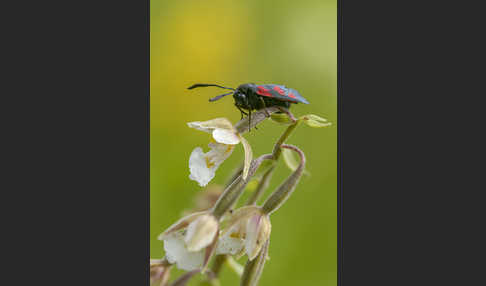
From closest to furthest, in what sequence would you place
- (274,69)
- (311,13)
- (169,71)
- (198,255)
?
(198,255), (311,13), (169,71), (274,69)

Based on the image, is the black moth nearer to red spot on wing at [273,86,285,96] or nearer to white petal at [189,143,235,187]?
red spot on wing at [273,86,285,96]

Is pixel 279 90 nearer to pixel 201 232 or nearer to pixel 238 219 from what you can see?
pixel 238 219

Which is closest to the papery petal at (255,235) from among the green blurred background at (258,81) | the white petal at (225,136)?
the white petal at (225,136)

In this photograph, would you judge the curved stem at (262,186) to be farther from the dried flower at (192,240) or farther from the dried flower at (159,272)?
the dried flower at (159,272)

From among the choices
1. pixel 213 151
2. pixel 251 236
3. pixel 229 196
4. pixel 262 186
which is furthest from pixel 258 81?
pixel 251 236

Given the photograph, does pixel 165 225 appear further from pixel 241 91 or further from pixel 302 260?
pixel 241 91

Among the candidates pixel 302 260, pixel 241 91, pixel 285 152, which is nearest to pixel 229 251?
pixel 285 152
